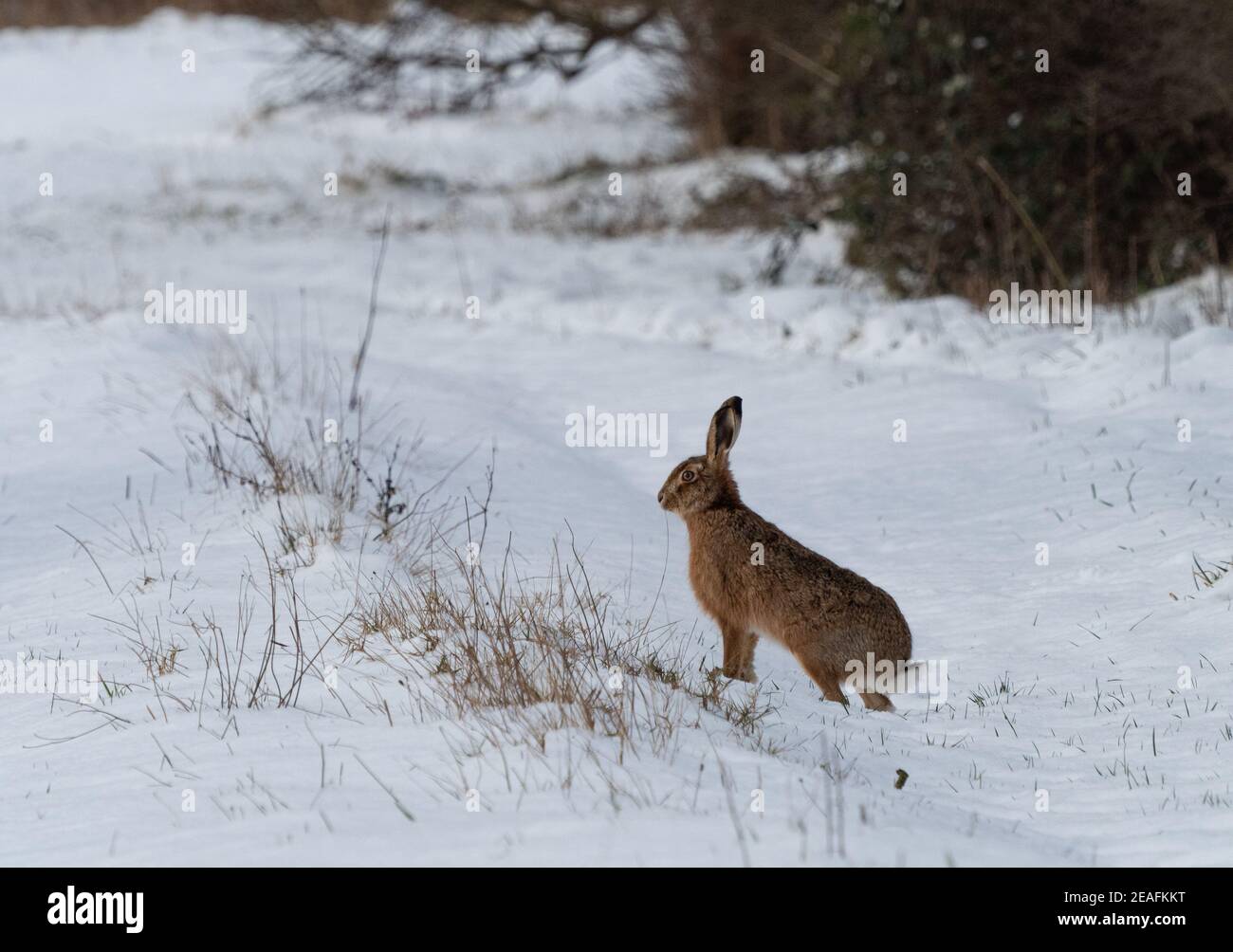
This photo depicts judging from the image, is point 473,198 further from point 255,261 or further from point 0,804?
point 0,804

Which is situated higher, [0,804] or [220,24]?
[220,24]

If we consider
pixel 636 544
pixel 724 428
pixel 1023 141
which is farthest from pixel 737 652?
pixel 1023 141

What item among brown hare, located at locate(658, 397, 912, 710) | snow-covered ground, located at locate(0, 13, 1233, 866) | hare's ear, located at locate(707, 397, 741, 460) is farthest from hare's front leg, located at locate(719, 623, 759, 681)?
hare's ear, located at locate(707, 397, 741, 460)

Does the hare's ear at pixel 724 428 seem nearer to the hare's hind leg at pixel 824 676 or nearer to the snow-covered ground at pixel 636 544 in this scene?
the snow-covered ground at pixel 636 544

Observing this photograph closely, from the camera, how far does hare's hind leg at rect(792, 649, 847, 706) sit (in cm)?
521

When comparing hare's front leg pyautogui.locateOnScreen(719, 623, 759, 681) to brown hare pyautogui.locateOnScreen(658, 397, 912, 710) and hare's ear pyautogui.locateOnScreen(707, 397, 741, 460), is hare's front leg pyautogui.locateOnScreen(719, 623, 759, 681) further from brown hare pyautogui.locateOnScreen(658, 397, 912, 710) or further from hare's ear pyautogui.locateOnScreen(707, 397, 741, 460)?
hare's ear pyautogui.locateOnScreen(707, 397, 741, 460)

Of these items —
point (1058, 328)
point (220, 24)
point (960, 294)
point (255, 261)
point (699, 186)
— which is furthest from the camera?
point (220, 24)

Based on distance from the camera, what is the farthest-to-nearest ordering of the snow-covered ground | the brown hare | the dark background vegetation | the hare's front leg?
the dark background vegetation < the hare's front leg < the brown hare < the snow-covered ground

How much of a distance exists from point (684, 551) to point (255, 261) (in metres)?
10.1

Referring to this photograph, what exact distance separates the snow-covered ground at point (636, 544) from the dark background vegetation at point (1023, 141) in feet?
2.93

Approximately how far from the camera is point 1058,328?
10508mm

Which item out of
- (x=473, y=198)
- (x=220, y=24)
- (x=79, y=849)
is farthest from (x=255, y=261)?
(x=220, y=24)

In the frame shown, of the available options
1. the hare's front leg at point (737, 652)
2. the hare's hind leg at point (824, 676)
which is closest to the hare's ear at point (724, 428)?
the hare's front leg at point (737, 652)

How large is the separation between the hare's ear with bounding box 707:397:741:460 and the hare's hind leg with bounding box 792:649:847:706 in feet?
2.87
